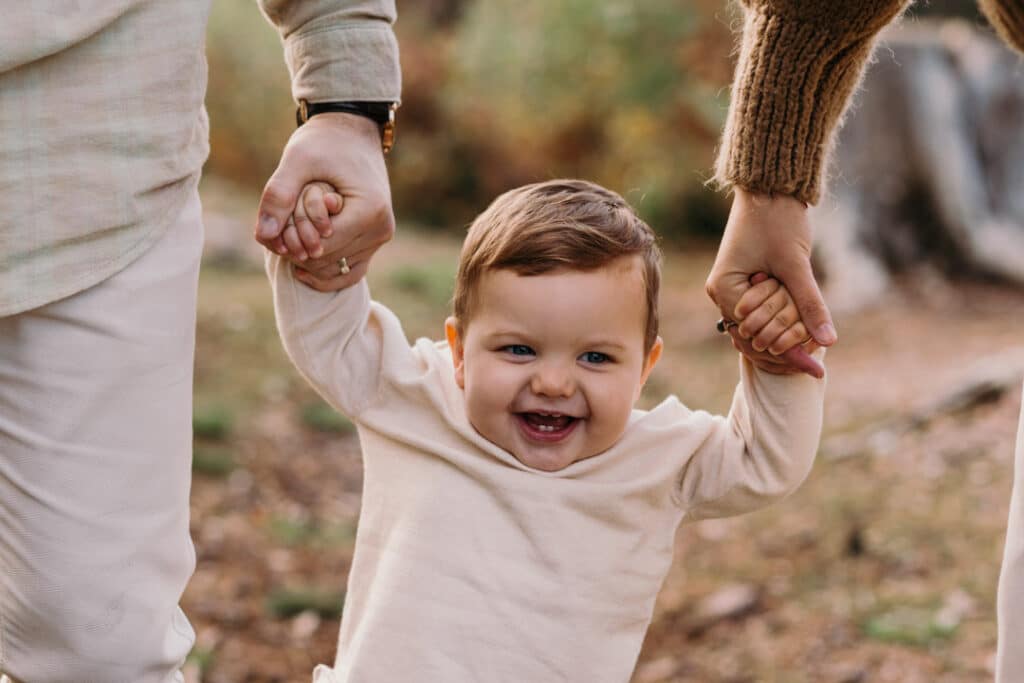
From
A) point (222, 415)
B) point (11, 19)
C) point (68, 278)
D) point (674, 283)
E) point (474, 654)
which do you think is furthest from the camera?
point (674, 283)

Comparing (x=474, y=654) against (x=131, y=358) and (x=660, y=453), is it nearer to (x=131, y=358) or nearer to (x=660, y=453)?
(x=660, y=453)

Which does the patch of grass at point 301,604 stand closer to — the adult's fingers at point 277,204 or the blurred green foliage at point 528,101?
the adult's fingers at point 277,204

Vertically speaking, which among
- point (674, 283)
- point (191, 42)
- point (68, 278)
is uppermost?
point (191, 42)

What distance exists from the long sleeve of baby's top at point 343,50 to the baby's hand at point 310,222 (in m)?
0.17

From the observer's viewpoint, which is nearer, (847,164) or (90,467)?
(90,467)

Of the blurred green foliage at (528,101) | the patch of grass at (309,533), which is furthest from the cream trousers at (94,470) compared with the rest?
the blurred green foliage at (528,101)

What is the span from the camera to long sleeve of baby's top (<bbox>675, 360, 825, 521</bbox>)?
1.89 m

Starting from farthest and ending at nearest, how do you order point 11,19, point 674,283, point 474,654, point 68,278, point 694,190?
point 694,190 → point 674,283 → point 474,654 → point 68,278 → point 11,19

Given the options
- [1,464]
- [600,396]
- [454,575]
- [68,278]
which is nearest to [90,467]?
[1,464]

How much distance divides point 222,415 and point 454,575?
3.63 meters

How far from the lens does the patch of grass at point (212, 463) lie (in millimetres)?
4887

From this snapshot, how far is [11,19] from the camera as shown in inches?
59.6

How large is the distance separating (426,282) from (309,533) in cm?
341

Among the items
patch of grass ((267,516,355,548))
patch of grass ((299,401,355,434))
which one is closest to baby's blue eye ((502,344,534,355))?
patch of grass ((267,516,355,548))
